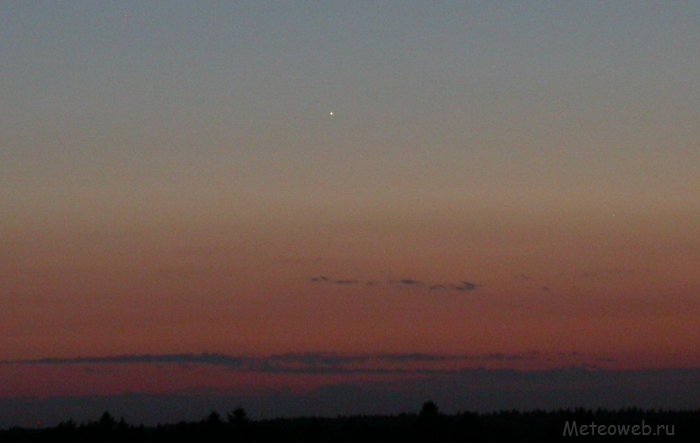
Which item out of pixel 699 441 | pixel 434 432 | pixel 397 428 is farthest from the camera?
pixel 397 428

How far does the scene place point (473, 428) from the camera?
364 ft

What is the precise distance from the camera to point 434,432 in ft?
359

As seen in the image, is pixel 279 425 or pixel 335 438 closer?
pixel 335 438

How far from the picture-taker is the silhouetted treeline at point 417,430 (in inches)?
4215

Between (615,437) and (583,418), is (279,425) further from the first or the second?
(615,437)

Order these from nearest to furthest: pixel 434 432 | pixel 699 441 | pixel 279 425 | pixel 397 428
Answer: pixel 699 441 → pixel 434 432 → pixel 397 428 → pixel 279 425

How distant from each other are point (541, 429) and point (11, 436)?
142 feet

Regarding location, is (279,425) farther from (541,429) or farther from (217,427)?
(541,429)

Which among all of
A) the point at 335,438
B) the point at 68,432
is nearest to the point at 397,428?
the point at 335,438

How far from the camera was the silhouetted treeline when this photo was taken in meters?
107

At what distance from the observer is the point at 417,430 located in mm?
110938
